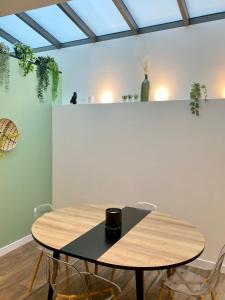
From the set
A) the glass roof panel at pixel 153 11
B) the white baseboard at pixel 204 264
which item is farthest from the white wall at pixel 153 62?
the white baseboard at pixel 204 264

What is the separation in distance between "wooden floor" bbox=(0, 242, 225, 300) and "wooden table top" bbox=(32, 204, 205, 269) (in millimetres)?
796

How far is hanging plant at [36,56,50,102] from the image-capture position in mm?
3842

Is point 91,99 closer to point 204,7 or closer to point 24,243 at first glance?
point 204,7

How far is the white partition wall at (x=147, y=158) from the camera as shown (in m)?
3.15

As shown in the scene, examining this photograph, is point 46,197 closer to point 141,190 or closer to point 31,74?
point 141,190

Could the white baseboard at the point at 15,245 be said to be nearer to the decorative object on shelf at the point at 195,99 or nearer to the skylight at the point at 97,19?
the decorative object on shelf at the point at 195,99

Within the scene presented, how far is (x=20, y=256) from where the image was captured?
11.3 feet

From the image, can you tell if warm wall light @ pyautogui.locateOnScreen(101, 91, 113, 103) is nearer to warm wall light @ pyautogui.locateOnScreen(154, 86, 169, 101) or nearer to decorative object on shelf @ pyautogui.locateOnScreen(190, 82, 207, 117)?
warm wall light @ pyautogui.locateOnScreen(154, 86, 169, 101)

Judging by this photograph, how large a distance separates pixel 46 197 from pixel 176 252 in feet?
9.00

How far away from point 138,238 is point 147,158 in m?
1.54

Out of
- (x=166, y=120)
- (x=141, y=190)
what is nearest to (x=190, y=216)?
(x=141, y=190)

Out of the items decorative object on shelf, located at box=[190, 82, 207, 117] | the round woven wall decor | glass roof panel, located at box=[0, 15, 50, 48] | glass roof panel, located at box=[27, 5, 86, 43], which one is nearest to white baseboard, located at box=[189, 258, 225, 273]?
decorative object on shelf, located at box=[190, 82, 207, 117]

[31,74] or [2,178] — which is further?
[31,74]

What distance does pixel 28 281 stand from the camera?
9.50 ft
